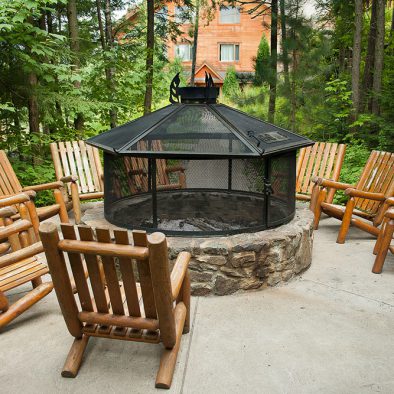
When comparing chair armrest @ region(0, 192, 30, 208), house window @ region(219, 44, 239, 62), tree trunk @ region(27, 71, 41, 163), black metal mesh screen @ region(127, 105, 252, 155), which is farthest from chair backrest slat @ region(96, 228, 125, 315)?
house window @ region(219, 44, 239, 62)

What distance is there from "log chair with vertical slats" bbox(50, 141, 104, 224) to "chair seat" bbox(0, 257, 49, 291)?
6.63 feet

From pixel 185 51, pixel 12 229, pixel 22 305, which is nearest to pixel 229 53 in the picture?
pixel 185 51

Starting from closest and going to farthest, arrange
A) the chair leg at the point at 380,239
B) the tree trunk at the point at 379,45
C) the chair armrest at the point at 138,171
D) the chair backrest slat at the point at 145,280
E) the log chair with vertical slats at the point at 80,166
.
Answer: the chair backrest slat at the point at 145,280 < the chair leg at the point at 380,239 < the chair armrest at the point at 138,171 < the log chair with vertical slats at the point at 80,166 < the tree trunk at the point at 379,45

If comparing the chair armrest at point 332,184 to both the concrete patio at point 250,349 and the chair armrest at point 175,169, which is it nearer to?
the concrete patio at point 250,349

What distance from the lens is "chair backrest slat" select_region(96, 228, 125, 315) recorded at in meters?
1.80

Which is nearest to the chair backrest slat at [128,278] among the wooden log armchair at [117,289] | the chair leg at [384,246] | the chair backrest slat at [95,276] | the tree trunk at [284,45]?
the wooden log armchair at [117,289]

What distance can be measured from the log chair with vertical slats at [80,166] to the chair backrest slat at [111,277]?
9.52 feet

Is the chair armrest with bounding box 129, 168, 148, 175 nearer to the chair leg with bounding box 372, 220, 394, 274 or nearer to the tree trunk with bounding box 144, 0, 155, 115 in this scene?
the chair leg with bounding box 372, 220, 394, 274

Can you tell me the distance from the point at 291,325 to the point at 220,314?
481mm

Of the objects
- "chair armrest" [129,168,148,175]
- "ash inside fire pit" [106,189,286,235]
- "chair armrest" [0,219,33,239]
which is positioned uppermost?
"chair armrest" [0,219,33,239]

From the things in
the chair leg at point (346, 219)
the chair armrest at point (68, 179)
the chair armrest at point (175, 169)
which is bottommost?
the chair leg at point (346, 219)

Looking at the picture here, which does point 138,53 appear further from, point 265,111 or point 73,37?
point 265,111

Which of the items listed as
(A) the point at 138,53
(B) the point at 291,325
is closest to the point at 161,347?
(B) the point at 291,325

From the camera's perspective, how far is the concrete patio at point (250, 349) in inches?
77.8
